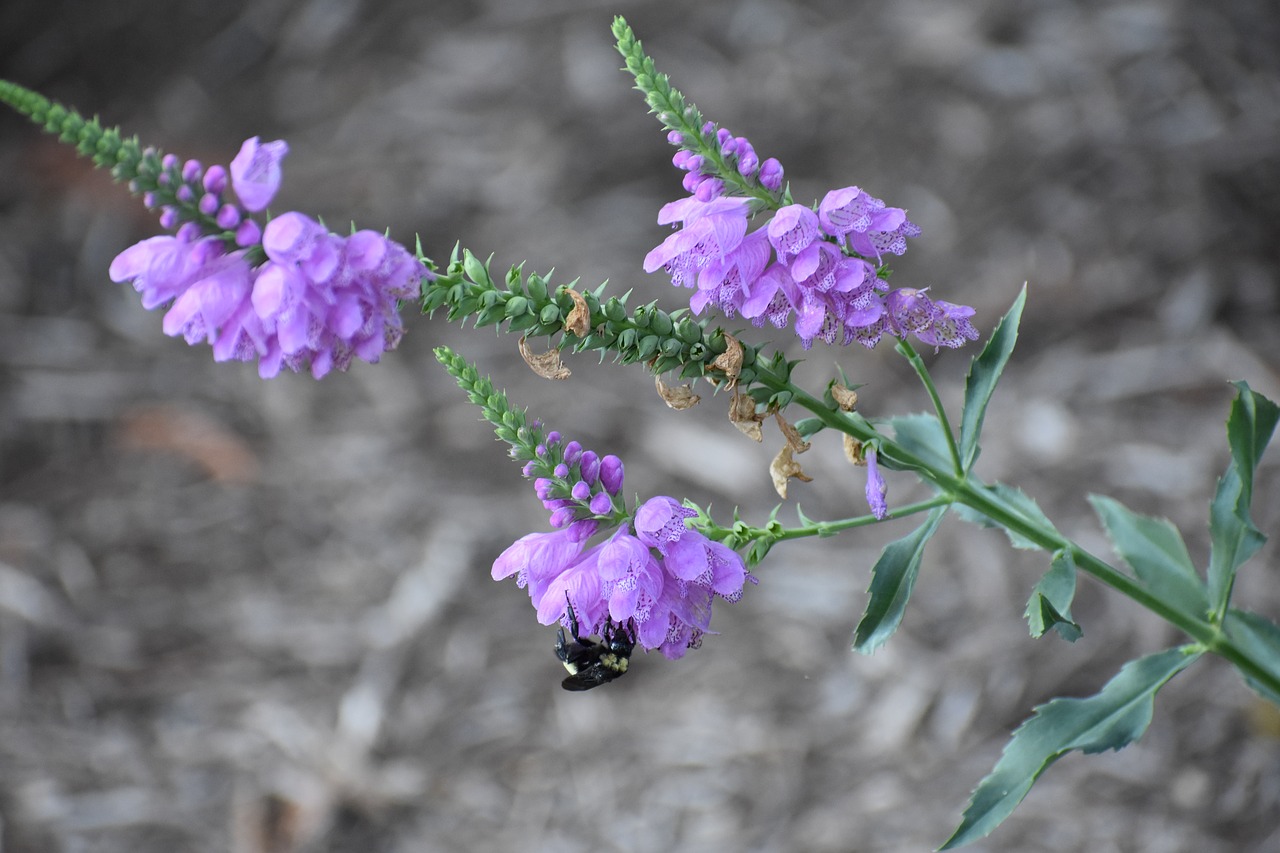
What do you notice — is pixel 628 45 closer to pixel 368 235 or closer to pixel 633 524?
pixel 368 235

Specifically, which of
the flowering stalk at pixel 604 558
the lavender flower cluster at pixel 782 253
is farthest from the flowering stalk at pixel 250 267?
the lavender flower cluster at pixel 782 253

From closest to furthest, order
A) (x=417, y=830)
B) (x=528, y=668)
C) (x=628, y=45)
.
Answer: (x=628, y=45)
(x=417, y=830)
(x=528, y=668)

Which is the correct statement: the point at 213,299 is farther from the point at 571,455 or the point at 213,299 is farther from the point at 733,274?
the point at 733,274

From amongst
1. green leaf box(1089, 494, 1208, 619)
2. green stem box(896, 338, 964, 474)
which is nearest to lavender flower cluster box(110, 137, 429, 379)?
green stem box(896, 338, 964, 474)

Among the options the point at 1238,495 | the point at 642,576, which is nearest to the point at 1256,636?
the point at 1238,495

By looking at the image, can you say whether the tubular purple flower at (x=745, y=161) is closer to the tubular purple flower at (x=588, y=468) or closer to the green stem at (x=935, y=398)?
the green stem at (x=935, y=398)

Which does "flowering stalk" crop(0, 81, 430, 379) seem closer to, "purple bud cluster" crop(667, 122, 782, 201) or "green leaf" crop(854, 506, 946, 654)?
"purple bud cluster" crop(667, 122, 782, 201)

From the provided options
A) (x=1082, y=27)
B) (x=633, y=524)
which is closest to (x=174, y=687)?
(x=633, y=524)
